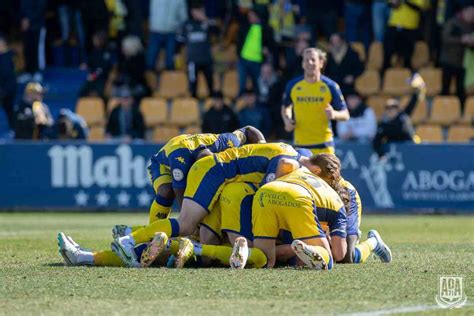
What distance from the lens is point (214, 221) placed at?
1112 cm

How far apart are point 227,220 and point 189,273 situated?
103 cm

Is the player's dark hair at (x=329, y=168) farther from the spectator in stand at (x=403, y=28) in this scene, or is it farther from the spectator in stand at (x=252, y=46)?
the spectator in stand at (x=403, y=28)

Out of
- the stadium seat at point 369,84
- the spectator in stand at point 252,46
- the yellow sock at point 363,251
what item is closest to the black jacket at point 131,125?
the spectator in stand at point 252,46

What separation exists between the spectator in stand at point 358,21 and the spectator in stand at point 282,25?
3.85ft

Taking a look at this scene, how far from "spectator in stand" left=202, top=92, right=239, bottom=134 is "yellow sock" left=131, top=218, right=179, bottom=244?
11.3m

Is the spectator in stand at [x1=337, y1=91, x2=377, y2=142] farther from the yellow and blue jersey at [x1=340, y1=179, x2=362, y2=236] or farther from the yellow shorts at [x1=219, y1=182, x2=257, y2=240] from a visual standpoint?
the yellow shorts at [x1=219, y1=182, x2=257, y2=240]

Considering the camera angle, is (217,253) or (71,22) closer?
(217,253)

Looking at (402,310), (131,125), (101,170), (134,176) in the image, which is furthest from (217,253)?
(131,125)

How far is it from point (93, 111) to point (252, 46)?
369 centimetres

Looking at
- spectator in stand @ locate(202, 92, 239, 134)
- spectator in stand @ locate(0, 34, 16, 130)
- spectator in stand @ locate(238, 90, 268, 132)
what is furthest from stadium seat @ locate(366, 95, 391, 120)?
spectator in stand @ locate(0, 34, 16, 130)

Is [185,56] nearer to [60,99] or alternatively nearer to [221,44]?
[221,44]

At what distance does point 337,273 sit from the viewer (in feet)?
32.6

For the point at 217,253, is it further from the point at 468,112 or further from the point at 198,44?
the point at 198,44

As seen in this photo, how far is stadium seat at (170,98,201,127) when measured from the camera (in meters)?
24.2
